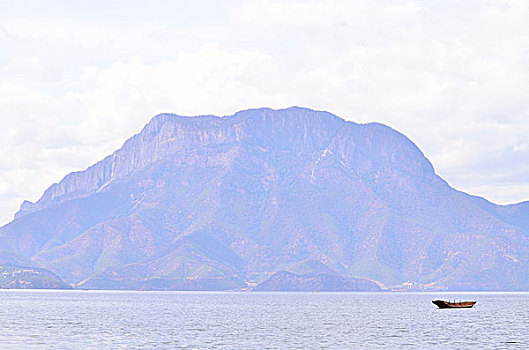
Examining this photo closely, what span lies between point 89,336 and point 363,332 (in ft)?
195

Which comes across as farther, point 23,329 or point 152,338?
point 23,329

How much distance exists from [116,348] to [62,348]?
8817 mm

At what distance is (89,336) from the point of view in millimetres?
176750

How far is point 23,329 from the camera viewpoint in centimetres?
19450

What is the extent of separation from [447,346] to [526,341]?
21334 millimetres

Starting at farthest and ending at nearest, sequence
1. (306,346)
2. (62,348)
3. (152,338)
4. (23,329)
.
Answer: (23,329) < (152,338) < (306,346) < (62,348)

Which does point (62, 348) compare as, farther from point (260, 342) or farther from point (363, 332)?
point (363, 332)

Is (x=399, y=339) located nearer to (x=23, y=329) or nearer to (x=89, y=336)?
(x=89, y=336)

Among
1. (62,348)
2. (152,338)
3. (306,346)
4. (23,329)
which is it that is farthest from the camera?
(23,329)

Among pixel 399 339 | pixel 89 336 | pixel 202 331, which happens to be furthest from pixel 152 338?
pixel 399 339

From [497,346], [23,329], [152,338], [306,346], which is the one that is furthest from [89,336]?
[497,346]

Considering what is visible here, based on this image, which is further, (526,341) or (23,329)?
(23,329)

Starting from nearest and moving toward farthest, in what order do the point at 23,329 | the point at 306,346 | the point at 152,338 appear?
the point at 306,346 → the point at 152,338 → the point at 23,329

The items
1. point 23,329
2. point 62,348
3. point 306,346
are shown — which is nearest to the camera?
point 62,348
